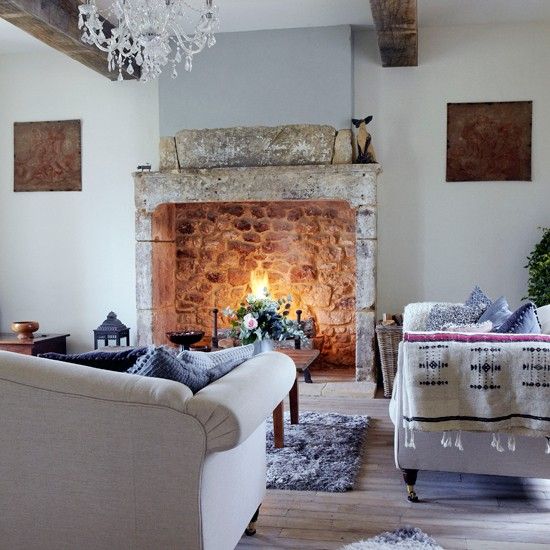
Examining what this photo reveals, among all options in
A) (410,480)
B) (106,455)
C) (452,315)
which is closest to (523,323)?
(410,480)

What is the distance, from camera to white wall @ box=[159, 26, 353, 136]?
603 centimetres

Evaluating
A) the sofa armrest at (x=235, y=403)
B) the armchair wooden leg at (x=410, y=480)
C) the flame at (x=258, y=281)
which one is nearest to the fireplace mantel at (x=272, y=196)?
the flame at (x=258, y=281)

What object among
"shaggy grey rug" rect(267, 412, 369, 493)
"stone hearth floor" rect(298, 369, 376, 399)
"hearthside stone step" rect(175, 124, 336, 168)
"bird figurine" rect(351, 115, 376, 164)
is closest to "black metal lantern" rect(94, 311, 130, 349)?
"hearthside stone step" rect(175, 124, 336, 168)

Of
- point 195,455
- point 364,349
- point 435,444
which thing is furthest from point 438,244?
point 195,455

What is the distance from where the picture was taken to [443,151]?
6094mm

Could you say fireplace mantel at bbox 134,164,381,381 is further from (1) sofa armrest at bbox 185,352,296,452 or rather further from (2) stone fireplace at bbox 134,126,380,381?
(1) sofa armrest at bbox 185,352,296,452

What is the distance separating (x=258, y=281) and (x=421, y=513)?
12.9 ft

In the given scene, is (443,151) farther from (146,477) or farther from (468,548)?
(146,477)

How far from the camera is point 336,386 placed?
5836mm

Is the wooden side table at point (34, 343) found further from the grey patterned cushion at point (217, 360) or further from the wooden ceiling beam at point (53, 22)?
the grey patterned cushion at point (217, 360)

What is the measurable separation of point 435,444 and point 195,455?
156 cm

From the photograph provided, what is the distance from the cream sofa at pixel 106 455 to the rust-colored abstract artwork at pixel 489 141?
457cm

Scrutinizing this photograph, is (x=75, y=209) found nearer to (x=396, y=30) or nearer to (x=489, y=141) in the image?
(x=396, y=30)

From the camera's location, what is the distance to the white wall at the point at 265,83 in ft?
19.8
